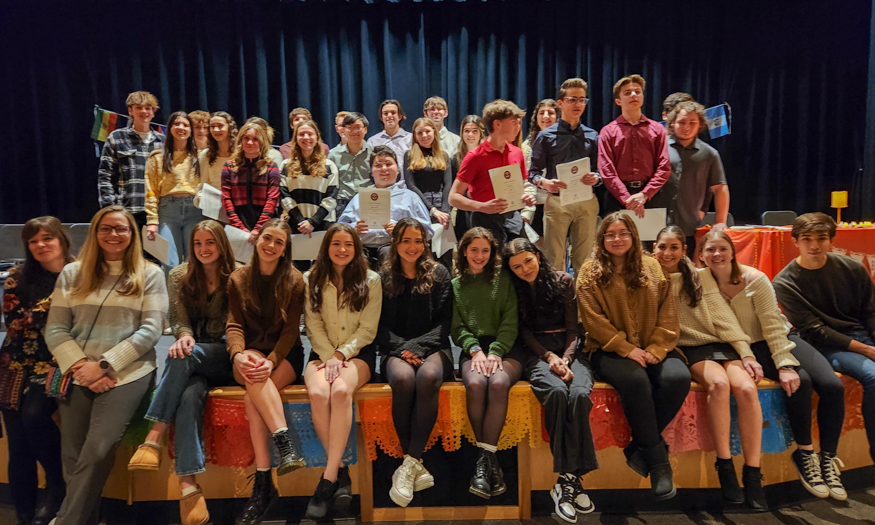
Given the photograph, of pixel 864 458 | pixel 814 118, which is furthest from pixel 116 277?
pixel 814 118

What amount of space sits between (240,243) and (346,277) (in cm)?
104

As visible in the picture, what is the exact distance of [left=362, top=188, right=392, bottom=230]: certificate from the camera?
3.15 metres

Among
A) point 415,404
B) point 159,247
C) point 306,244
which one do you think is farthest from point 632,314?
point 159,247

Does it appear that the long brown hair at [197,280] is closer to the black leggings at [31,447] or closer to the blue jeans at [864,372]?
the black leggings at [31,447]

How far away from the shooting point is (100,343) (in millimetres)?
2295

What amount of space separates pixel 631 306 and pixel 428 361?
1012mm

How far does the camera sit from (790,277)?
8.85 ft

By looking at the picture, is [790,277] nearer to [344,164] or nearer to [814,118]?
[344,164]

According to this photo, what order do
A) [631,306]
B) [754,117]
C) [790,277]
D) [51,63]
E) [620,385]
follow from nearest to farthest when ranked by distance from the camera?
[620,385], [631,306], [790,277], [51,63], [754,117]

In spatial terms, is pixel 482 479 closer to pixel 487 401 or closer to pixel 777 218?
pixel 487 401

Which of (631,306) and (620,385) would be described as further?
(631,306)

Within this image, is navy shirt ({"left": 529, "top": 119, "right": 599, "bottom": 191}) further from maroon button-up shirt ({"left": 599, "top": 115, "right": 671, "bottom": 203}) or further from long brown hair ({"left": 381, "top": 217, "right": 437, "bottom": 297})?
long brown hair ({"left": 381, "top": 217, "right": 437, "bottom": 297})

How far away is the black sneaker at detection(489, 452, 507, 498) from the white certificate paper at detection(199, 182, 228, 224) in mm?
2289

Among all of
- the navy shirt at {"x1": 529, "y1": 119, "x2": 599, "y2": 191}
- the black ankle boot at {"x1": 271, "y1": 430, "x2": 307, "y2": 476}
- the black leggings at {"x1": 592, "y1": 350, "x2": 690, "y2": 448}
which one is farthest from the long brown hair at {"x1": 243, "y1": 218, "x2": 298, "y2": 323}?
the navy shirt at {"x1": 529, "y1": 119, "x2": 599, "y2": 191}
